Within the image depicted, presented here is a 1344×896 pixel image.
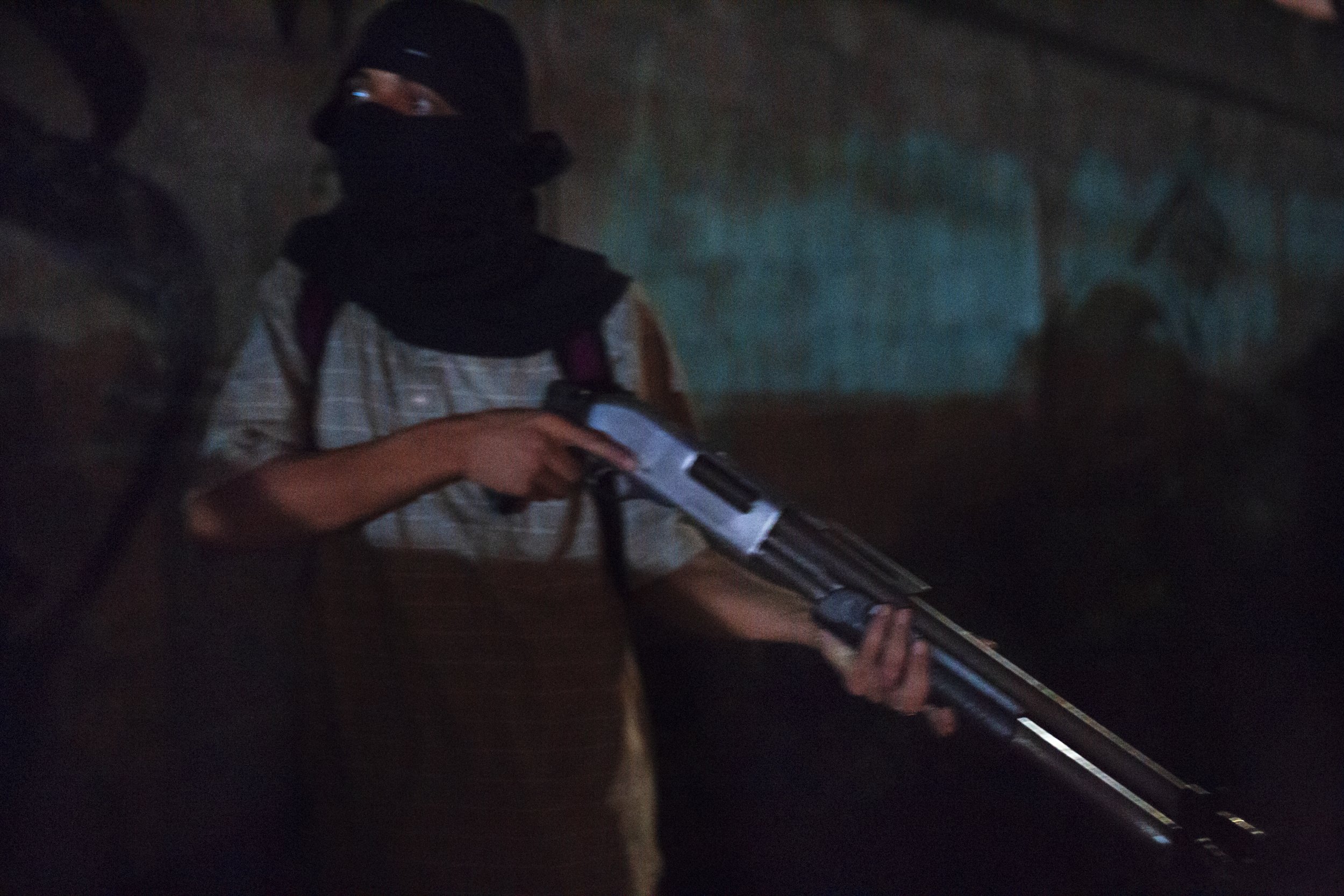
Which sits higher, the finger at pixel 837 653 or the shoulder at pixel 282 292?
the shoulder at pixel 282 292

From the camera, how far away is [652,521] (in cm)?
163

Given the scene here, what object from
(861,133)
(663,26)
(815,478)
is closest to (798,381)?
(815,478)

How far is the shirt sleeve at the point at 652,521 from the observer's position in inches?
64.0

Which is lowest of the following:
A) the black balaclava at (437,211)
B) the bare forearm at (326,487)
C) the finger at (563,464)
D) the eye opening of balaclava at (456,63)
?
the bare forearm at (326,487)


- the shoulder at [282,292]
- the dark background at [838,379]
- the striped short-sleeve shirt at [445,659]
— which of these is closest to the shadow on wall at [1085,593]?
the dark background at [838,379]

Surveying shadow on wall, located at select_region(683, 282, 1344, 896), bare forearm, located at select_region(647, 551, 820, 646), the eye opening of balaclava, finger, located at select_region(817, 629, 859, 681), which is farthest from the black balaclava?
shadow on wall, located at select_region(683, 282, 1344, 896)

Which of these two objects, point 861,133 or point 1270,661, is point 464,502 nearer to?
point 861,133

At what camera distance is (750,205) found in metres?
2.48

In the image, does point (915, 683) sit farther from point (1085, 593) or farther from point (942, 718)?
point (1085, 593)

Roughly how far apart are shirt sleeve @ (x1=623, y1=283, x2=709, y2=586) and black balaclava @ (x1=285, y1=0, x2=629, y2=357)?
0.11 metres

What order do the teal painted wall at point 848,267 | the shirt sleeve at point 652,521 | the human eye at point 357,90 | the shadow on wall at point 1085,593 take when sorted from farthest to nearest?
the shadow on wall at point 1085,593 → the teal painted wall at point 848,267 → the shirt sleeve at point 652,521 → the human eye at point 357,90

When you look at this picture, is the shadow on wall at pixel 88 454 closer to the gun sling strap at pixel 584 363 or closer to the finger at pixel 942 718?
the gun sling strap at pixel 584 363

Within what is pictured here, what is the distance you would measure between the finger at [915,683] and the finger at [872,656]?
0.10 feet

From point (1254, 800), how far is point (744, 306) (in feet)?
7.73
